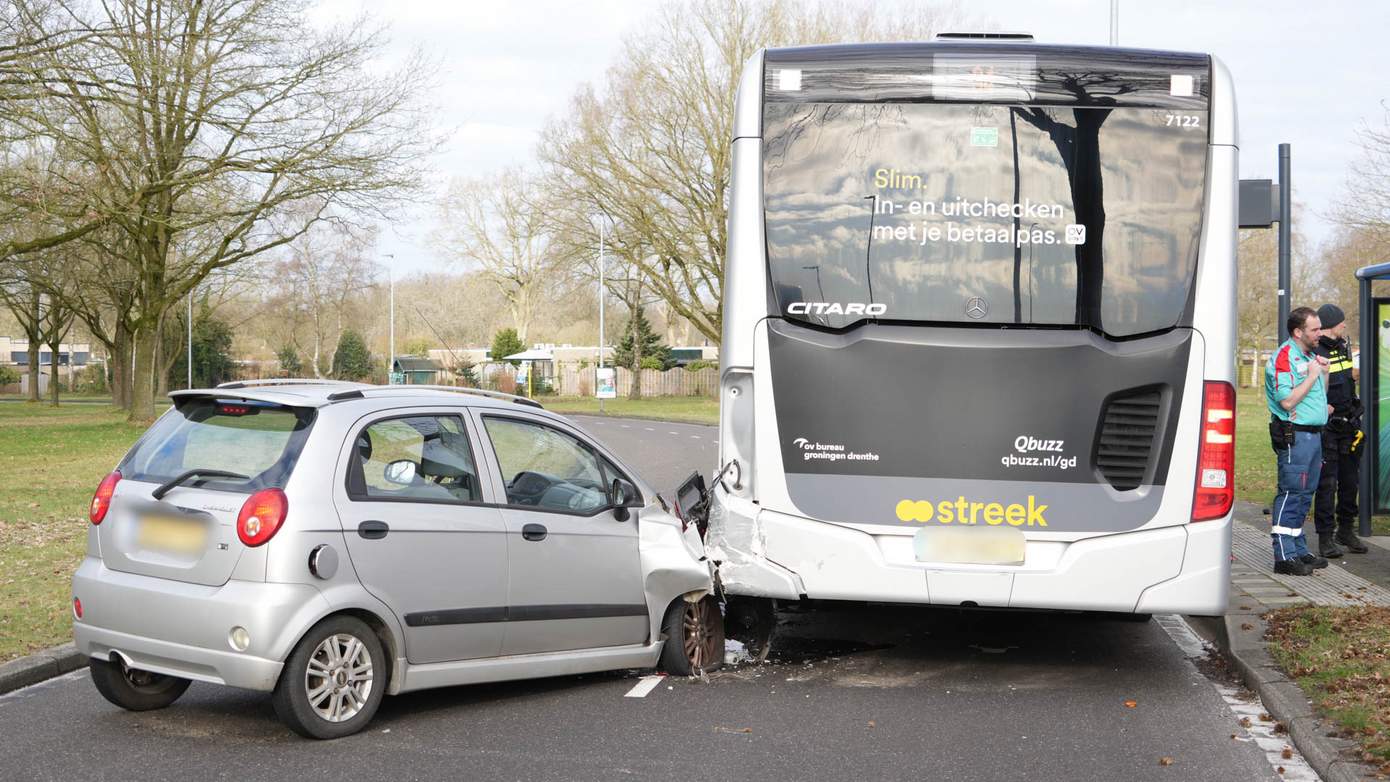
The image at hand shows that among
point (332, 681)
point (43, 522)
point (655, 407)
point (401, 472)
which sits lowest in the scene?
point (655, 407)

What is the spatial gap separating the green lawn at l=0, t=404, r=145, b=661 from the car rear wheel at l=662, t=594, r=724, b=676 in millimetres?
3476

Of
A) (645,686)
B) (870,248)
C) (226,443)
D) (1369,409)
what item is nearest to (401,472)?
(226,443)

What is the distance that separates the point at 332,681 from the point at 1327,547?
28.0 feet

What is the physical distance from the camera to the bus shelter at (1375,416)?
12.1 meters

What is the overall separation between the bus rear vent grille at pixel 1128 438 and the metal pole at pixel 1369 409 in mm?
6188

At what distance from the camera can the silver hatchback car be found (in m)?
5.67

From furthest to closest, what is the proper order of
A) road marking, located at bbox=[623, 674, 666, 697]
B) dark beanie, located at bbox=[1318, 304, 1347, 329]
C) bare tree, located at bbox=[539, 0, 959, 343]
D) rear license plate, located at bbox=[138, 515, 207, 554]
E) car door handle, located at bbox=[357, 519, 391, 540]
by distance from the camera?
bare tree, located at bbox=[539, 0, 959, 343] → dark beanie, located at bbox=[1318, 304, 1347, 329] → road marking, located at bbox=[623, 674, 666, 697] → car door handle, located at bbox=[357, 519, 391, 540] → rear license plate, located at bbox=[138, 515, 207, 554]

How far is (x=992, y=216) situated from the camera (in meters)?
6.95

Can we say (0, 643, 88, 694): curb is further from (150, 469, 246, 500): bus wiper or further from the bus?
the bus

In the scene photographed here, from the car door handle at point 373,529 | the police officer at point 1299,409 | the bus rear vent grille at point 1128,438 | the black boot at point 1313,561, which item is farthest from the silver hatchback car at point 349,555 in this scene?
the black boot at point 1313,561

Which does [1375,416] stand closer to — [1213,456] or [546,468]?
[1213,456]

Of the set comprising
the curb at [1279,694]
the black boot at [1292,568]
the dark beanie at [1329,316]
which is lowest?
the curb at [1279,694]

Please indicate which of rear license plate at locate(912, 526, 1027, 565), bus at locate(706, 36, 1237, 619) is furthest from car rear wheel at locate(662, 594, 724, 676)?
rear license plate at locate(912, 526, 1027, 565)

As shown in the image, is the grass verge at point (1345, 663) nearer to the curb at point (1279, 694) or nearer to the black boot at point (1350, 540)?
the curb at point (1279, 694)
